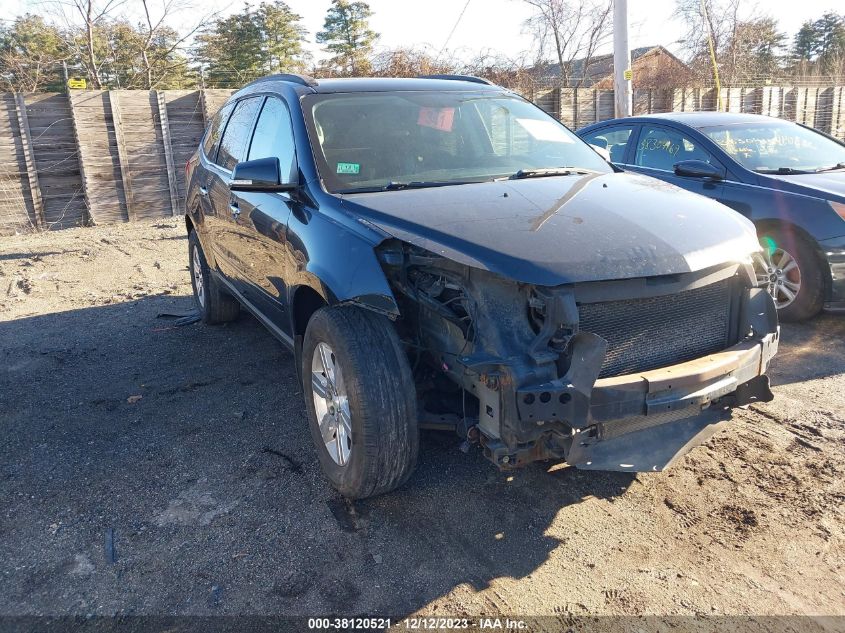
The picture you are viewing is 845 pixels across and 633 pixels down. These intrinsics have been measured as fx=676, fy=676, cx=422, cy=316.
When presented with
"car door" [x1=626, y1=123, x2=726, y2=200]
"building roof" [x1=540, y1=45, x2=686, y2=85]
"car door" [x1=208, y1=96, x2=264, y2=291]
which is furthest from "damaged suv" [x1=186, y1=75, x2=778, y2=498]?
"building roof" [x1=540, y1=45, x2=686, y2=85]

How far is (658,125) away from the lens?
6.89m

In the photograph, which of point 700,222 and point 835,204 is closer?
point 700,222

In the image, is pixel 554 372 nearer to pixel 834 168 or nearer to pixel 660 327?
pixel 660 327

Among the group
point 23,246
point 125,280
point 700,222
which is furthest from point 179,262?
point 700,222

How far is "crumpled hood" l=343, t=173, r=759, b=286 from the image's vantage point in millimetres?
2627

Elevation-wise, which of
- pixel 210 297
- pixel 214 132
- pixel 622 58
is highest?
pixel 622 58

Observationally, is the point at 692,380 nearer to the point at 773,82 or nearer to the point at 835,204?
the point at 835,204

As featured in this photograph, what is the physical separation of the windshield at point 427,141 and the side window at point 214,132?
1790mm

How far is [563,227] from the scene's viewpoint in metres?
2.88

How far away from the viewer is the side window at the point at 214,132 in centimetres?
550

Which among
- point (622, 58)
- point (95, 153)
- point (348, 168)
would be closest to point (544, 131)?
point (348, 168)

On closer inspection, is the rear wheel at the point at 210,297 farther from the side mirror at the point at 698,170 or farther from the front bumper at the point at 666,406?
the side mirror at the point at 698,170

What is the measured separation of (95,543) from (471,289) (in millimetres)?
2018

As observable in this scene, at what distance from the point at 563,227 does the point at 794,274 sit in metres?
3.64
